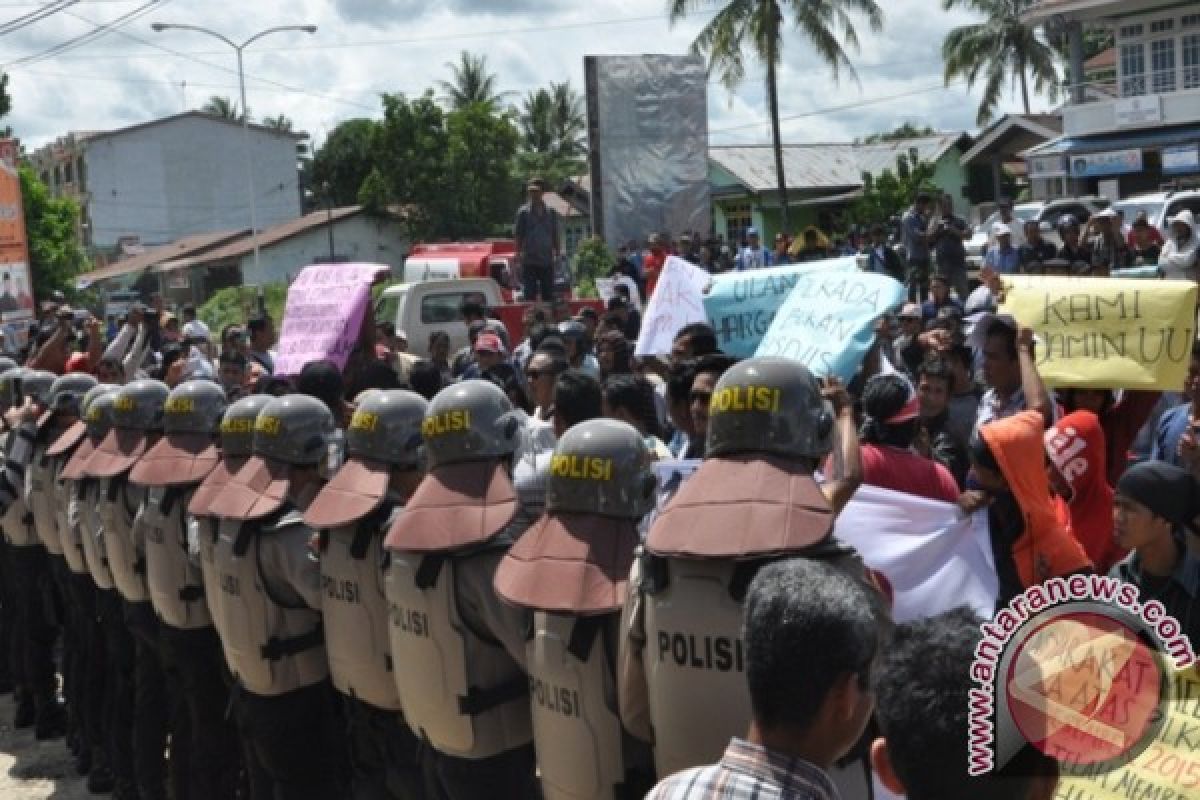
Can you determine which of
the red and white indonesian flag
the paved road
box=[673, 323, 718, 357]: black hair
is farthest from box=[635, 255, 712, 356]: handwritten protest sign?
the paved road

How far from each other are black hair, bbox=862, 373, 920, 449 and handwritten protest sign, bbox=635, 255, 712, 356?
10.5 ft

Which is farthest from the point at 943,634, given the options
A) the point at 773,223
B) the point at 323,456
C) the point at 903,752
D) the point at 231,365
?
the point at 773,223

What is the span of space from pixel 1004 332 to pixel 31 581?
20.4ft

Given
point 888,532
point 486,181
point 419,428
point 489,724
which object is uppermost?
point 486,181

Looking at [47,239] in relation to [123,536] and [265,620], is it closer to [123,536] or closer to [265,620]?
[123,536]

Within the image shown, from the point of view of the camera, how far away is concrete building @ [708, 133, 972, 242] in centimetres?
5109

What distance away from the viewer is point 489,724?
4633 millimetres

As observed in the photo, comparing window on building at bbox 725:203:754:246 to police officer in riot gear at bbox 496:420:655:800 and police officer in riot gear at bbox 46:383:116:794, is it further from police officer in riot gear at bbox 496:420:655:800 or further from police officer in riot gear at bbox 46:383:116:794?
police officer in riot gear at bbox 496:420:655:800

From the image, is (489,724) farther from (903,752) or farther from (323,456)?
(903,752)

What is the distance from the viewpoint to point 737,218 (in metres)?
52.4

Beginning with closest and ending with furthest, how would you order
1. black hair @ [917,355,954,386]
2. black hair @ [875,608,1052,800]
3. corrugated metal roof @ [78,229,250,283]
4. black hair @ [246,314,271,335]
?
black hair @ [875,608,1052,800] < black hair @ [917,355,954,386] < black hair @ [246,314,271,335] < corrugated metal roof @ [78,229,250,283]

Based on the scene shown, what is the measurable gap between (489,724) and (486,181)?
147 feet

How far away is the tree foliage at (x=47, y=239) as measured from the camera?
135 ft

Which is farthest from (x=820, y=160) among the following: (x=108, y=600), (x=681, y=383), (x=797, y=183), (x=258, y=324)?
(x=681, y=383)
